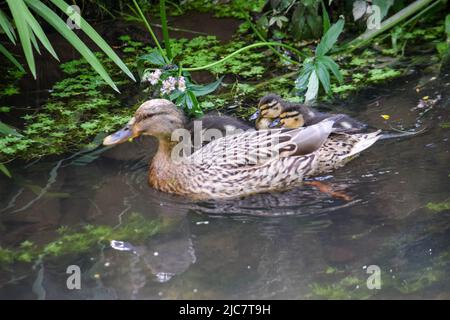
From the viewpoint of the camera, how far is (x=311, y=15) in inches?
261

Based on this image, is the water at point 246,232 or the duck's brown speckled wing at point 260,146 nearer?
the water at point 246,232

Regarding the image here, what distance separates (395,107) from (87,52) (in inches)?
96.6

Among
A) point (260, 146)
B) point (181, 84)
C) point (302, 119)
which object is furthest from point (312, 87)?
point (181, 84)

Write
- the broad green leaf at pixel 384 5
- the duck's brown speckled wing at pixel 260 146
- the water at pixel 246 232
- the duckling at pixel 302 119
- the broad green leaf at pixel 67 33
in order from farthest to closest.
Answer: the broad green leaf at pixel 384 5 < the duckling at pixel 302 119 < the duck's brown speckled wing at pixel 260 146 < the broad green leaf at pixel 67 33 < the water at pixel 246 232

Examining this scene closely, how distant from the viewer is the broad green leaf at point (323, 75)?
573 centimetres

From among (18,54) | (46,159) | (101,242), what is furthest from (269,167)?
(18,54)

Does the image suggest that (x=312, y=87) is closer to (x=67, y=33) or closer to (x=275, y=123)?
(x=275, y=123)

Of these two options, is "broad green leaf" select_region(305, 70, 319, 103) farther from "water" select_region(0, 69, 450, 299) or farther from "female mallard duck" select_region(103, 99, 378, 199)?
"water" select_region(0, 69, 450, 299)

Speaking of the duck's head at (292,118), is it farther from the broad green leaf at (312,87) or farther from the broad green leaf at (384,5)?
the broad green leaf at (384,5)

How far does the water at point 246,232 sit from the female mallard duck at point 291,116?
27 cm

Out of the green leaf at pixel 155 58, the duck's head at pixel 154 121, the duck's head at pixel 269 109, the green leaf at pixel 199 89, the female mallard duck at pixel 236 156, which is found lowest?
the female mallard duck at pixel 236 156

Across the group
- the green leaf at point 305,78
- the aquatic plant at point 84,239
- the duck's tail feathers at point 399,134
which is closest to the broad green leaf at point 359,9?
the green leaf at point 305,78

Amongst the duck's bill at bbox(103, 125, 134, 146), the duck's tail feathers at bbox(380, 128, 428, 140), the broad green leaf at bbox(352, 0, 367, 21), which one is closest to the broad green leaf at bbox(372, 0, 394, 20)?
the broad green leaf at bbox(352, 0, 367, 21)

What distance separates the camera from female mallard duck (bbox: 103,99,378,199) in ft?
16.6
